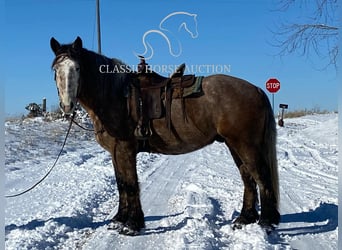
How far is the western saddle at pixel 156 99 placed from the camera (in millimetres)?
4039

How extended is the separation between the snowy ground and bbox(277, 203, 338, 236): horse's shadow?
0.01 meters

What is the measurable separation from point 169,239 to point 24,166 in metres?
5.00

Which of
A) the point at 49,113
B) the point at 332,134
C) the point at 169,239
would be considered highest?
the point at 49,113

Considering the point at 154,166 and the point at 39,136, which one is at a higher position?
the point at 39,136

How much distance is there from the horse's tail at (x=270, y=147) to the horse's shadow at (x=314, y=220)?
0.31 meters

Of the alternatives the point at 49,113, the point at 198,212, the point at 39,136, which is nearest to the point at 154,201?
the point at 198,212

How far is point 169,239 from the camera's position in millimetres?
3693

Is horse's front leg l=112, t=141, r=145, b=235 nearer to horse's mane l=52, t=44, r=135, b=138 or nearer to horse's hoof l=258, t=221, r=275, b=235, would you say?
horse's mane l=52, t=44, r=135, b=138

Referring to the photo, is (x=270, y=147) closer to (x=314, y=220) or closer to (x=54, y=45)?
(x=314, y=220)

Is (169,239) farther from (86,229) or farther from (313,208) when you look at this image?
(313,208)

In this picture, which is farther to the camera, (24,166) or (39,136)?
(39,136)

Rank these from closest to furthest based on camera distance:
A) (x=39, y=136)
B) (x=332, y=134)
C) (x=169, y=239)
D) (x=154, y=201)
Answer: (x=169, y=239) < (x=154, y=201) < (x=39, y=136) < (x=332, y=134)

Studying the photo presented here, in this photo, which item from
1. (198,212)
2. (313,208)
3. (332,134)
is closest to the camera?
(198,212)

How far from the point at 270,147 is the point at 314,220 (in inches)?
43.7
